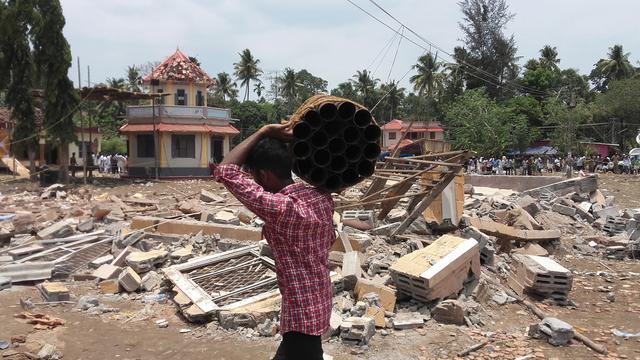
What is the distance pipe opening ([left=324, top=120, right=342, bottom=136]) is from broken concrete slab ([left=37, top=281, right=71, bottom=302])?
5909 mm

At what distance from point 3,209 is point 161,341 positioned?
10.4 m

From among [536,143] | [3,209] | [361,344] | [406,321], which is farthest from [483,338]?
[536,143]

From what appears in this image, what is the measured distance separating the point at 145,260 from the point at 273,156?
6.07 meters

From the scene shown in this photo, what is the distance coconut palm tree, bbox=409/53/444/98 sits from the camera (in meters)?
51.7

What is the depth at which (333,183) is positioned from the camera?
79.5 inches

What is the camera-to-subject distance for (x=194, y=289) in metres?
6.16

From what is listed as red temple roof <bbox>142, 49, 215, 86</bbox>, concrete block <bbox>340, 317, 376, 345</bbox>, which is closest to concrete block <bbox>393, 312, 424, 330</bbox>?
concrete block <bbox>340, 317, 376, 345</bbox>

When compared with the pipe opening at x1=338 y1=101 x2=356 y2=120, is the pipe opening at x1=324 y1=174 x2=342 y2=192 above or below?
below

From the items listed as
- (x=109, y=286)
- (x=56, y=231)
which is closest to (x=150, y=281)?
(x=109, y=286)

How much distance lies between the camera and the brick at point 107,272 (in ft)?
24.1

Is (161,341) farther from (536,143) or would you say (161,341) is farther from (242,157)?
(536,143)

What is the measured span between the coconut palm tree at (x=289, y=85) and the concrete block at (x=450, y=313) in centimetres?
5275

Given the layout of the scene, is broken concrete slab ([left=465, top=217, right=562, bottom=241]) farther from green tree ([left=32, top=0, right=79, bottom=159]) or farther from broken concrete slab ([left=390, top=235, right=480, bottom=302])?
green tree ([left=32, top=0, right=79, bottom=159])

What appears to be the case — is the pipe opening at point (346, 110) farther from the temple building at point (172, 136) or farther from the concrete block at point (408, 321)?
the temple building at point (172, 136)
